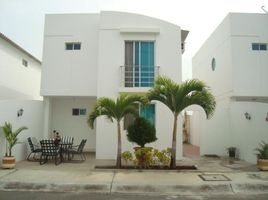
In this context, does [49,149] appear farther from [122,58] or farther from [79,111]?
[122,58]

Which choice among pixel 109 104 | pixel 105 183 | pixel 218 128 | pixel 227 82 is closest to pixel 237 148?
pixel 218 128

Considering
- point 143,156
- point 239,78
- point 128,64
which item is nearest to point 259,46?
point 239,78

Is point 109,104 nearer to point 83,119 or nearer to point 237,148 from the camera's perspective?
point 83,119

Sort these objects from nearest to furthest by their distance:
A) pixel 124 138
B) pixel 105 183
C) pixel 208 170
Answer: pixel 105 183 → pixel 208 170 → pixel 124 138

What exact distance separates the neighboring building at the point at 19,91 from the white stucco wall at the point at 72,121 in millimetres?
1323

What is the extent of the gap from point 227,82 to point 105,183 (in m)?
9.81

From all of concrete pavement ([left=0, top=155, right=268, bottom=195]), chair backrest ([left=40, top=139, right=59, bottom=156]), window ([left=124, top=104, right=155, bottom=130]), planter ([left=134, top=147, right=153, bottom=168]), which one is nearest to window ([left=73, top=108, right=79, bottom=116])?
window ([left=124, top=104, right=155, bottom=130])

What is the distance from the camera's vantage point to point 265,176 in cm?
959

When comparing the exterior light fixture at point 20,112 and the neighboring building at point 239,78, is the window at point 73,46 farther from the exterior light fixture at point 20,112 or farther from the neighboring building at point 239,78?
the neighboring building at point 239,78

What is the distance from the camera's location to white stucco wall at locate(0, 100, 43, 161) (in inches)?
442

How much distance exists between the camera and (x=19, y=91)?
18.3 m

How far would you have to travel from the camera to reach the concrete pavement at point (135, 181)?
8.12 meters

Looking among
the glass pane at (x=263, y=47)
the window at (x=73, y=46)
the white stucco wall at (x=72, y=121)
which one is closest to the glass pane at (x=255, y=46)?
the glass pane at (x=263, y=47)

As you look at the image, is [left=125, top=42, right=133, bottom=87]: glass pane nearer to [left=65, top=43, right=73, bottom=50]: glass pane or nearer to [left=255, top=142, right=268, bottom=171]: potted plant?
[left=65, top=43, right=73, bottom=50]: glass pane
